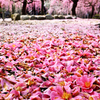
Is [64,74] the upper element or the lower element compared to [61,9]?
lower

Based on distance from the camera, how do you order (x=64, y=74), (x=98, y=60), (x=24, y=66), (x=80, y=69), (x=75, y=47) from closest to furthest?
(x=64, y=74)
(x=80, y=69)
(x=24, y=66)
(x=98, y=60)
(x=75, y=47)

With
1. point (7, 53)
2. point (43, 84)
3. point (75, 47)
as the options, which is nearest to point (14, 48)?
point (7, 53)

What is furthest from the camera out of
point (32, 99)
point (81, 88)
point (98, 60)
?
point (98, 60)

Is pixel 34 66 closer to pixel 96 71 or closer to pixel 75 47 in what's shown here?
pixel 96 71

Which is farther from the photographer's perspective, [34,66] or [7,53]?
[7,53]

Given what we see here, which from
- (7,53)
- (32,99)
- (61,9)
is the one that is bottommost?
(32,99)

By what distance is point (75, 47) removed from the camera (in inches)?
117

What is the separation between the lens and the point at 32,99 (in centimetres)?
113

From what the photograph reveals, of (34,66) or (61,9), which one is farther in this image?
(61,9)

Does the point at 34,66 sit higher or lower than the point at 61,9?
lower

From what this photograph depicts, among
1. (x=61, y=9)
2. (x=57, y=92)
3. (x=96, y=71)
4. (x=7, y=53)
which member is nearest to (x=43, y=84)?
(x=57, y=92)

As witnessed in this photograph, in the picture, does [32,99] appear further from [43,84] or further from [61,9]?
[61,9]

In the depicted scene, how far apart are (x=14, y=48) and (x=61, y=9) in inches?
1393

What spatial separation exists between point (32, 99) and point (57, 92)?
235 mm
